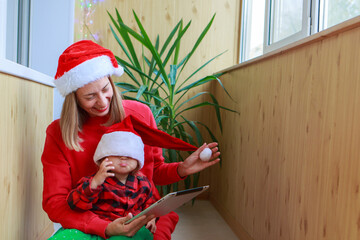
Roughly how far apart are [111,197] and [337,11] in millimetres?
1200

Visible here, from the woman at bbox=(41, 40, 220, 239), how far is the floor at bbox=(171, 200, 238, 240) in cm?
86

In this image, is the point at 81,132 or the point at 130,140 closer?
the point at 130,140

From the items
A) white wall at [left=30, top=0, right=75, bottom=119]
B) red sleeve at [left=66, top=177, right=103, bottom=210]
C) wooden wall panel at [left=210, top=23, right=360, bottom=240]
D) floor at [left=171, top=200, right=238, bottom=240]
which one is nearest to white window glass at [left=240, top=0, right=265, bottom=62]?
wooden wall panel at [left=210, top=23, right=360, bottom=240]

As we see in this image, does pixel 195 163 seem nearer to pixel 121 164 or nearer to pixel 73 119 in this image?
pixel 121 164

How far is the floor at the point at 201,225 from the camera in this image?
233 centimetres

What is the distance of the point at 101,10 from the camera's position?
309cm

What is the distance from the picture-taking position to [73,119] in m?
1.43

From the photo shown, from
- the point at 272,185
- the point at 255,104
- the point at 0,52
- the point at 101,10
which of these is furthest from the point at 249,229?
the point at 101,10

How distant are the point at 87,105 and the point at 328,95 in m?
0.88

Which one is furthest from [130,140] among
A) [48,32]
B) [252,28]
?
[252,28]

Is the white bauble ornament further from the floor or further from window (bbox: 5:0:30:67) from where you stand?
window (bbox: 5:0:30:67)

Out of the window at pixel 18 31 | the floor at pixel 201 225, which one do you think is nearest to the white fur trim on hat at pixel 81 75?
the window at pixel 18 31

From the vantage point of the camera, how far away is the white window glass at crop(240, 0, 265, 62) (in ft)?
9.24

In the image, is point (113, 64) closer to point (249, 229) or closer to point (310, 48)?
point (310, 48)
